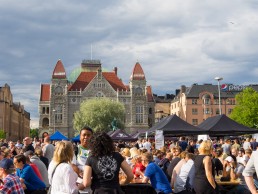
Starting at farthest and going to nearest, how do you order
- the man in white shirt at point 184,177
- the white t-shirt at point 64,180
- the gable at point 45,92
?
1. the gable at point 45,92
2. the man in white shirt at point 184,177
3. the white t-shirt at point 64,180

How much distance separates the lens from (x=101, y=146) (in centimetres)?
605

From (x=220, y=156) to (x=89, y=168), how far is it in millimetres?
10398

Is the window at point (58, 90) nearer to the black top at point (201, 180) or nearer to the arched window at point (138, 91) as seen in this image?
the arched window at point (138, 91)

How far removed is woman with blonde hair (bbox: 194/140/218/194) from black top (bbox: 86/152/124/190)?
292cm

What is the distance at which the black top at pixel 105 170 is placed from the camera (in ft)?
19.7

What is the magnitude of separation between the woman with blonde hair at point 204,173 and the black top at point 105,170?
2.92 m

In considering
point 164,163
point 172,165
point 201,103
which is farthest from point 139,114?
point 172,165

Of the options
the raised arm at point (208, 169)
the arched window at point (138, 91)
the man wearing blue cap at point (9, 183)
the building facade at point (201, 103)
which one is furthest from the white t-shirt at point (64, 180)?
the arched window at point (138, 91)

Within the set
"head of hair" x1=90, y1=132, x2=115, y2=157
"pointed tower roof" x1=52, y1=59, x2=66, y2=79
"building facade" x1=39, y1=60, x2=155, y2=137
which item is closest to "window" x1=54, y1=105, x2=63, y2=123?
"building facade" x1=39, y1=60, x2=155, y2=137

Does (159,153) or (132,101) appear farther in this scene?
(132,101)

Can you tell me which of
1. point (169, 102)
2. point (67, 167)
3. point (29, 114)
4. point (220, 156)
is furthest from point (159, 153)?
point (29, 114)

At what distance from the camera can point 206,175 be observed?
859 centimetres

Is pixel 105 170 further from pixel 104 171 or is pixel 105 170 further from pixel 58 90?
pixel 58 90

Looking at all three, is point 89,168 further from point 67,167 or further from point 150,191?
point 150,191
